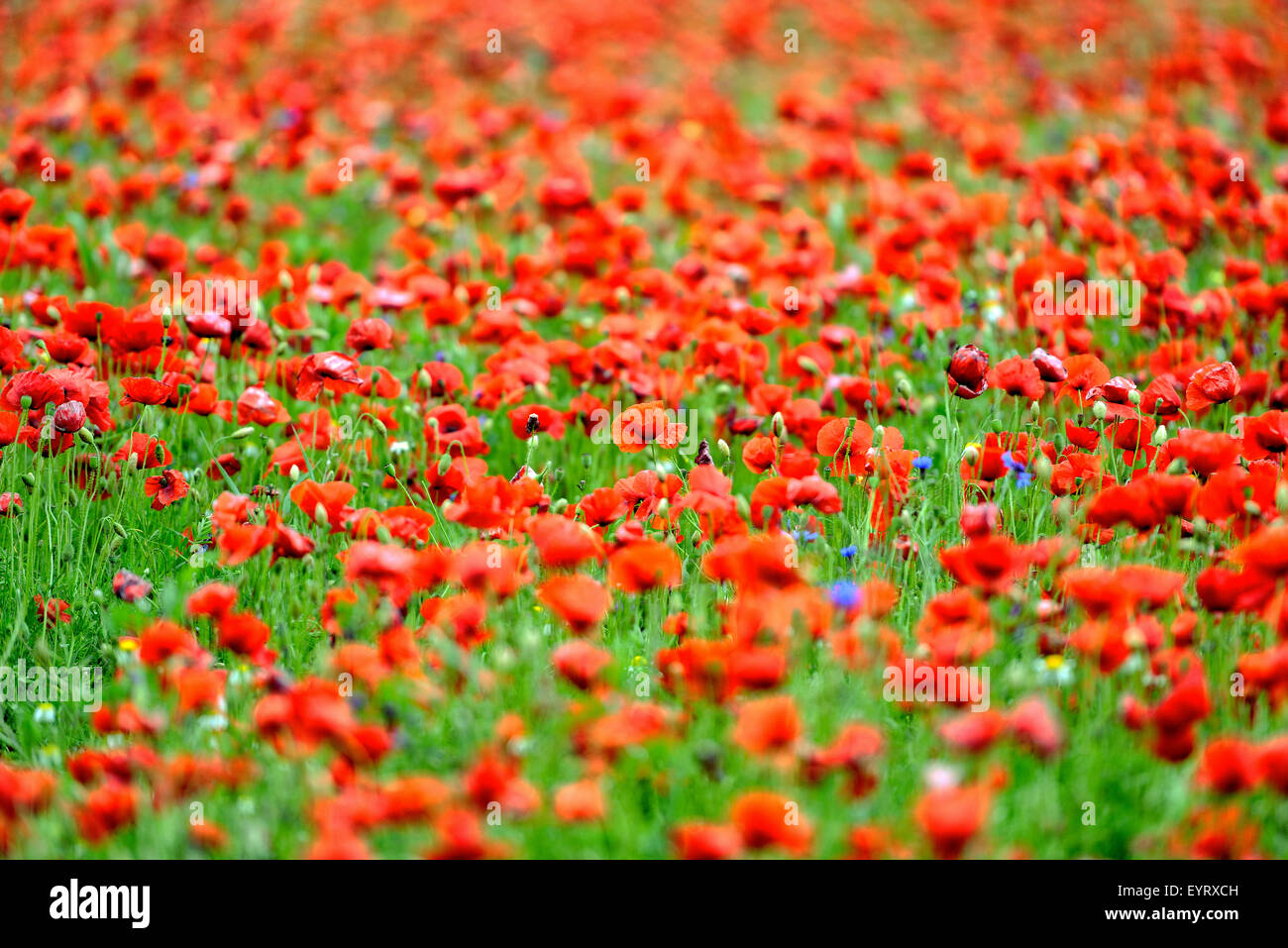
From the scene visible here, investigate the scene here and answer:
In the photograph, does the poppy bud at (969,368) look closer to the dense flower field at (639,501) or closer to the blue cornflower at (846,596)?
the dense flower field at (639,501)

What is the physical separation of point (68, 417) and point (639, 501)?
52.1 inches

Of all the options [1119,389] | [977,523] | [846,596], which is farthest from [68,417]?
[1119,389]

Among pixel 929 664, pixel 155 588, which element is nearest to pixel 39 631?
pixel 155 588

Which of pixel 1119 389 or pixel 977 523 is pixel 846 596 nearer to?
pixel 977 523

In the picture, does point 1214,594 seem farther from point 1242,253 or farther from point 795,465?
point 1242,253

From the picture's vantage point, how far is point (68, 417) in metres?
3.03

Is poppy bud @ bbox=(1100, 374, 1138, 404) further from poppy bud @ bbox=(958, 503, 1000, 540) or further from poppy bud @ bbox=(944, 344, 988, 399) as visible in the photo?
poppy bud @ bbox=(958, 503, 1000, 540)

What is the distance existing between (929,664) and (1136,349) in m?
2.54

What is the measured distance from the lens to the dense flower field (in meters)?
2.20

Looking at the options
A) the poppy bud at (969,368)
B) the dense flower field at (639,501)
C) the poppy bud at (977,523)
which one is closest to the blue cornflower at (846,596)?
the dense flower field at (639,501)

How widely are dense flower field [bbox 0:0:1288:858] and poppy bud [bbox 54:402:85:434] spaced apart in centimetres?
2

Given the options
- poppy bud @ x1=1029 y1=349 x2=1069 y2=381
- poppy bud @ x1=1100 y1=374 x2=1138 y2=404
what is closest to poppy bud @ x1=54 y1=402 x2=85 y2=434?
poppy bud @ x1=1029 y1=349 x2=1069 y2=381

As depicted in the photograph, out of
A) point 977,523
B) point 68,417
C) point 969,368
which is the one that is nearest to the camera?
point 977,523

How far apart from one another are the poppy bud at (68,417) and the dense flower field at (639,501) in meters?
0.02
